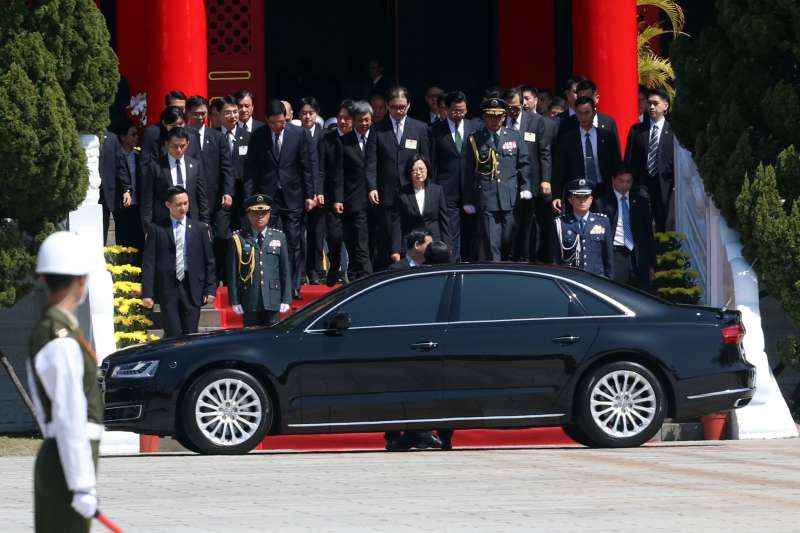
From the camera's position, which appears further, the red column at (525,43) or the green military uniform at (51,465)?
the red column at (525,43)

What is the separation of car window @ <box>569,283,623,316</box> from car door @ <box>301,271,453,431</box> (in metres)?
1.12

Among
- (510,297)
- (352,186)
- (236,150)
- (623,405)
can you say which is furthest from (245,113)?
(623,405)

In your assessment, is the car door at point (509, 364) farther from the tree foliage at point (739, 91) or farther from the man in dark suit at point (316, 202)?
the man in dark suit at point (316, 202)

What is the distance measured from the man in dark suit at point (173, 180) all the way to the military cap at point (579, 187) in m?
3.41

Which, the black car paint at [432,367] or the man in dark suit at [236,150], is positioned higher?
the man in dark suit at [236,150]

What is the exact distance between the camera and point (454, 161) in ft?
57.6

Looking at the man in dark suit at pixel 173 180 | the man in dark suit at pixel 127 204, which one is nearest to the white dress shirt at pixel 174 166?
the man in dark suit at pixel 173 180

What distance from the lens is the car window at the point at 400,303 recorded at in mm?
13812

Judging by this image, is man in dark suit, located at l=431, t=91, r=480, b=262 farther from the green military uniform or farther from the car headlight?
the green military uniform

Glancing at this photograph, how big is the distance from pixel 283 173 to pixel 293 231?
1.84 feet

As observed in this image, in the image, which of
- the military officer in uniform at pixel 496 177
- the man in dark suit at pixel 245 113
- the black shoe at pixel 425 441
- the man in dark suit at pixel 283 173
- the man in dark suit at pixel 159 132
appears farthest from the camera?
the man in dark suit at pixel 245 113

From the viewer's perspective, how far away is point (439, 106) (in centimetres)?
1931

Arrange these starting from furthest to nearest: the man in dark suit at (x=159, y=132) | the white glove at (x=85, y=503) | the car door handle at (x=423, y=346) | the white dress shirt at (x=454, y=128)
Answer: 1. the white dress shirt at (x=454, y=128)
2. the man in dark suit at (x=159, y=132)
3. the car door handle at (x=423, y=346)
4. the white glove at (x=85, y=503)

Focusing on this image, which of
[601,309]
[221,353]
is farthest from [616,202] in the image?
[221,353]
